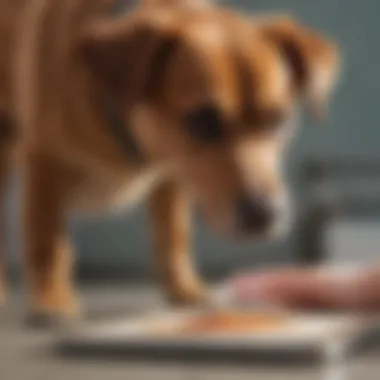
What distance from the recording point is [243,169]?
0.84 m

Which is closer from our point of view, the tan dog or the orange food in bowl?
the orange food in bowl

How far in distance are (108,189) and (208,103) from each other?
17cm

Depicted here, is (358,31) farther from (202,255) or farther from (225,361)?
(225,361)

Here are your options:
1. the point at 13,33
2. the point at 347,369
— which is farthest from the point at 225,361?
the point at 13,33

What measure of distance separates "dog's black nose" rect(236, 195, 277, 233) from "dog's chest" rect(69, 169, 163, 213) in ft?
0.39

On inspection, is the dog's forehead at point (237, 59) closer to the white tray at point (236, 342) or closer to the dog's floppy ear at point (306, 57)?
the dog's floppy ear at point (306, 57)

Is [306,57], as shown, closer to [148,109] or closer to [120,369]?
[148,109]

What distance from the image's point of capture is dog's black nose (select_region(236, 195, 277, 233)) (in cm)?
83

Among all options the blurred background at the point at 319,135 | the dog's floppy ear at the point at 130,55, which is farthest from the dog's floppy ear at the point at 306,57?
the blurred background at the point at 319,135

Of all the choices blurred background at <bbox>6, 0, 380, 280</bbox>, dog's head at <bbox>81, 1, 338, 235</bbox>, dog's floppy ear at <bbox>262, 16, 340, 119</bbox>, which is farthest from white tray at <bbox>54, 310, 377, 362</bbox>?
blurred background at <bbox>6, 0, 380, 280</bbox>

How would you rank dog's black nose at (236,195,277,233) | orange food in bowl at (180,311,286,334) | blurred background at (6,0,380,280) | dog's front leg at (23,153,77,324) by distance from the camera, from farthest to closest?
1. blurred background at (6,0,380,280)
2. dog's front leg at (23,153,77,324)
3. dog's black nose at (236,195,277,233)
4. orange food in bowl at (180,311,286,334)

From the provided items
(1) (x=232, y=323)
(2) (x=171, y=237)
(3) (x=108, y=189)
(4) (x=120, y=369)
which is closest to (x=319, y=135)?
(2) (x=171, y=237)

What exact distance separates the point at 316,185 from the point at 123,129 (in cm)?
57

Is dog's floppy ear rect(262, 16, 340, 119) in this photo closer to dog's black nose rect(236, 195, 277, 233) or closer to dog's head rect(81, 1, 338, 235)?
dog's head rect(81, 1, 338, 235)
